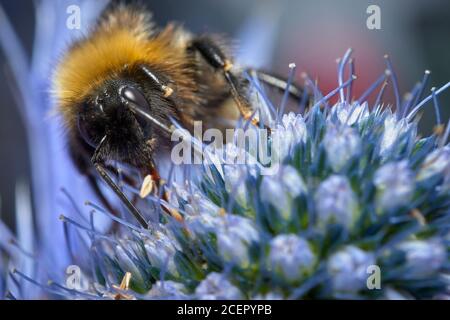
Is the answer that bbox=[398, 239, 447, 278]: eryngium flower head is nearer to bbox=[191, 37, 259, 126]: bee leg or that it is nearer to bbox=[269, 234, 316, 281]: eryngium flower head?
bbox=[269, 234, 316, 281]: eryngium flower head

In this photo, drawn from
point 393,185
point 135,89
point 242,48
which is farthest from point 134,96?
point 242,48

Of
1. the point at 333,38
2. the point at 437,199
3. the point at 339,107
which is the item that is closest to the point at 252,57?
the point at 333,38

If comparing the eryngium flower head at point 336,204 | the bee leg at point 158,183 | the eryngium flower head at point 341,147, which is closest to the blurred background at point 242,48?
the bee leg at point 158,183

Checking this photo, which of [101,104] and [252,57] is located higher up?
[252,57]

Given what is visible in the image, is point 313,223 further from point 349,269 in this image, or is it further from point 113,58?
point 113,58

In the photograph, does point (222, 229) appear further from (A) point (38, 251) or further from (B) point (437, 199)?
(A) point (38, 251)

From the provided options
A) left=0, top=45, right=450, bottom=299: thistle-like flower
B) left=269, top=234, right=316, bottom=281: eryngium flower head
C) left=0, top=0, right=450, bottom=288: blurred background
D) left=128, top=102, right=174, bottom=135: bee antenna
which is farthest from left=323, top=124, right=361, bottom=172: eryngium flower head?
left=0, top=0, right=450, bottom=288: blurred background
